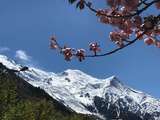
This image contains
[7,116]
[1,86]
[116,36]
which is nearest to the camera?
[116,36]

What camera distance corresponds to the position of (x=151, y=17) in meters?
7.06

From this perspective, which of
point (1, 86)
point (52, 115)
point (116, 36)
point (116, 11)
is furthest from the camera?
point (52, 115)

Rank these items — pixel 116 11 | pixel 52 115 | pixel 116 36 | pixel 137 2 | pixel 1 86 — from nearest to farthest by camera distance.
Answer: pixel 137 2 → pixel 116 11 → pixel 116 36 → pixel 1 86 → pixel 52 115

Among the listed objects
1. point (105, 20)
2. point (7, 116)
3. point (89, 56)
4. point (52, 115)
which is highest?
point (52, 115)

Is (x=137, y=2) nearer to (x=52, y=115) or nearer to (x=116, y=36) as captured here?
(x=116, y=36)

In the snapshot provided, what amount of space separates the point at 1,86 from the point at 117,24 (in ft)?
322

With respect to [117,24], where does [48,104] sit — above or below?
above

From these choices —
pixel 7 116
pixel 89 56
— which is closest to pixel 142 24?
pixel 89 56

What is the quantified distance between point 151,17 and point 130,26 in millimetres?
838

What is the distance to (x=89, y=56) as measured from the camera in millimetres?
8250

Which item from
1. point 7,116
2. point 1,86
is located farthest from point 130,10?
point 1,86

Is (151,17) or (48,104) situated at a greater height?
(48,104)

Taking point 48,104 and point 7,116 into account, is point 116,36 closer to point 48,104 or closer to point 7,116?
point 7,116

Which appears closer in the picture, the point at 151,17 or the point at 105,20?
the point at 151,17
